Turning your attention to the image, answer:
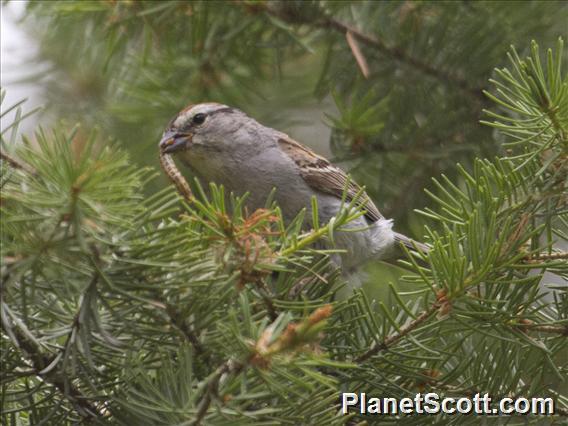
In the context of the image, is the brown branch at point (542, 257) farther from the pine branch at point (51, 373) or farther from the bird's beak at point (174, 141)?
the bird's beak at point (174, 141)

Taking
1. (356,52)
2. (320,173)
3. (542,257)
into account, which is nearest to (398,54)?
(356,52)

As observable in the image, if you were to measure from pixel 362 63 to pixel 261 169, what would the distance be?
525 millimetres

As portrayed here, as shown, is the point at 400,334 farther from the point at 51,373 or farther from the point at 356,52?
the point at 356,52

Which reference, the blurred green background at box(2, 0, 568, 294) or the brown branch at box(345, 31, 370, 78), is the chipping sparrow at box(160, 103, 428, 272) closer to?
the blurred green background at box(2, 0, 568, 294)

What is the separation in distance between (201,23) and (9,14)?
157cm

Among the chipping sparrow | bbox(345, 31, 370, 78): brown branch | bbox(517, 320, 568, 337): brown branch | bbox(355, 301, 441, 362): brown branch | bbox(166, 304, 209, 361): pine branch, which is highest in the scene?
bbox(345, 31, 370, 78): brown branch

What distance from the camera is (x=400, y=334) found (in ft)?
5.92

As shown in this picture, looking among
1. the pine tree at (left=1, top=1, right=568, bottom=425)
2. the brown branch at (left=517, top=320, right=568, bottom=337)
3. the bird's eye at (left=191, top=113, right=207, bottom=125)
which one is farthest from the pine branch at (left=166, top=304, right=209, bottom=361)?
the bird's eye at (left=191, top=113, right=207, bottom=125)

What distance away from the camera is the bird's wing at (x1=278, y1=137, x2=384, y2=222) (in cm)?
304

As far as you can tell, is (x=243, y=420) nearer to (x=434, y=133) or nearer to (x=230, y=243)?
(x=230, y=243)

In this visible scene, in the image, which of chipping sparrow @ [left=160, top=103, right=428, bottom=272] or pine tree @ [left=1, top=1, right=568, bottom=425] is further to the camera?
chipping sparrow @ [left=160, top=103, right=428, bottom=272]

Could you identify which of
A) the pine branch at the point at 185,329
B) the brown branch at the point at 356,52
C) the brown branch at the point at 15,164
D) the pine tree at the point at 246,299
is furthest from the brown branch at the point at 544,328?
the brown branch at the point at 356,52

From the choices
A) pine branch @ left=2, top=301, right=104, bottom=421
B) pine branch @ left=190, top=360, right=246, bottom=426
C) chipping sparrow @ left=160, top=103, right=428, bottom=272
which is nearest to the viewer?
pine branch @ left=190, top=360, right=246, bottom=426

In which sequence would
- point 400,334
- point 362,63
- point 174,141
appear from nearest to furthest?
point 400,334
point 362,63
point 174,141
